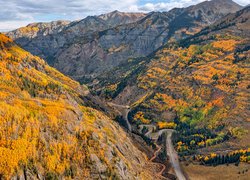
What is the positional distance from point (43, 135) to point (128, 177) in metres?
50.8

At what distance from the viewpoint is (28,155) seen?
140m

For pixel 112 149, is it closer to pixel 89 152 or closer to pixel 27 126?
pixel 89 152

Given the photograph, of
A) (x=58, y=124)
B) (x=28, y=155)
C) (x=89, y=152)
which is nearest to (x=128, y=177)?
(x=89, y=152)

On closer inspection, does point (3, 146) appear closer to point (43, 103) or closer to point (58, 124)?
point (58, 124)

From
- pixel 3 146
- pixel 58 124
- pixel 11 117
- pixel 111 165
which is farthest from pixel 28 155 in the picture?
pixel 111 165

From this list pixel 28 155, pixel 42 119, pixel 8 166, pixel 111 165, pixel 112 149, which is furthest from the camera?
pixel 112 149

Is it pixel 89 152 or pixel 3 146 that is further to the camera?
pixel 89 152

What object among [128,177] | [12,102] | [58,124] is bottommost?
[128,177]

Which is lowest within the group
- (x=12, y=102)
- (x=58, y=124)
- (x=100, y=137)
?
(x=100, y=137)

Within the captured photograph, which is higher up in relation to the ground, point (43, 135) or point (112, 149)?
point (43, 135)

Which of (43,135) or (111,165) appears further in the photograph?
(111,165)

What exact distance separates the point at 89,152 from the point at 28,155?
3624 centimetres

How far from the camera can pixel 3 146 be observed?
135750mm

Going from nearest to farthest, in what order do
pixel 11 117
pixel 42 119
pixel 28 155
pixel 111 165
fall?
1. pixel 28 155
2. pixel 11 117
3. pixel 42 119
4. pixel 111 165
